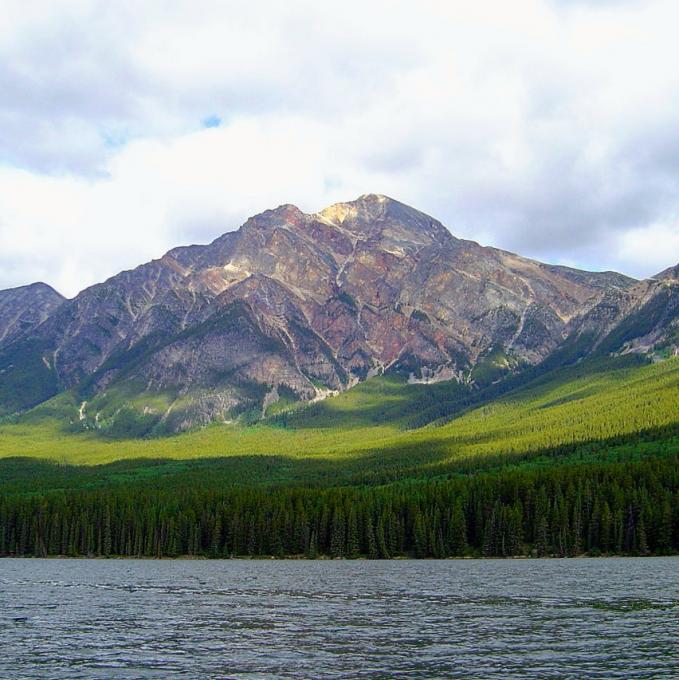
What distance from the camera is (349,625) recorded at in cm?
7481

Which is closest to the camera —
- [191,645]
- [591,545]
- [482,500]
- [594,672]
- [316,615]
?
[594,672]

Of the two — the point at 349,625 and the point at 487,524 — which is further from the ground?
the point at 487,524

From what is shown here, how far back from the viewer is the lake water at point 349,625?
55188mm

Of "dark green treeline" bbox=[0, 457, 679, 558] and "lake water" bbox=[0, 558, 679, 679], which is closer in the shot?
"lake water" bbox=[0, 558, 679, 679]

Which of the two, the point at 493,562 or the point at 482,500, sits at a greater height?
the point at 482,500

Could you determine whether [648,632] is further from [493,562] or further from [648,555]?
[648,555]

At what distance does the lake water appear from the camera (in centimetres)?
5519

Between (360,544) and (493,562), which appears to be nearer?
(493,562)

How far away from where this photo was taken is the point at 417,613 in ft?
273

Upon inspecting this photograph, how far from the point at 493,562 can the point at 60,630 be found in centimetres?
10849

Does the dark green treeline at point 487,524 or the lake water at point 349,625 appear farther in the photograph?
the dark green treeline at point 487,524

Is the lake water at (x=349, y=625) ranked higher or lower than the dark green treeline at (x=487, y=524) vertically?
lower

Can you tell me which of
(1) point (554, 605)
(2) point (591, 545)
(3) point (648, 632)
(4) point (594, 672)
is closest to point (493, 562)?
(2) point (591, 545)

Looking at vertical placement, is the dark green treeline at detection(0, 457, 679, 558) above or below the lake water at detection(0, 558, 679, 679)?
above
